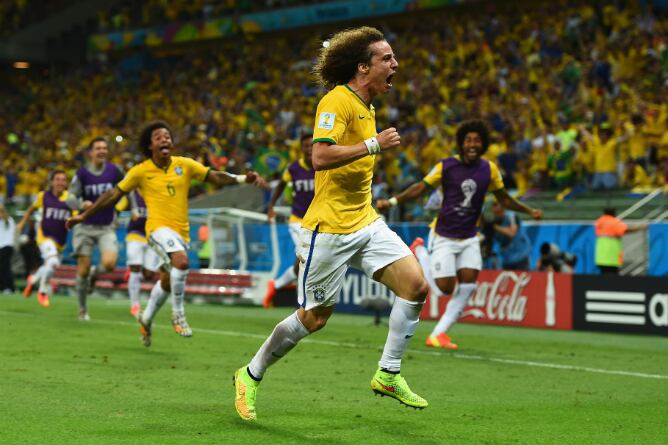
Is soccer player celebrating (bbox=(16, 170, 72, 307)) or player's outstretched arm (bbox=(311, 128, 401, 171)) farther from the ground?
player's outstretched arm (bbox=(311, 128, 401, 171))

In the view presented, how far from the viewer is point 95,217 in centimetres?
1631

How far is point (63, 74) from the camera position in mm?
50000

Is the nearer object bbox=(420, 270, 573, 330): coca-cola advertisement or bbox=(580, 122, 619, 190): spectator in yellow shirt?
bbox=(420, 270, 573, 330): coca-cola advertisement

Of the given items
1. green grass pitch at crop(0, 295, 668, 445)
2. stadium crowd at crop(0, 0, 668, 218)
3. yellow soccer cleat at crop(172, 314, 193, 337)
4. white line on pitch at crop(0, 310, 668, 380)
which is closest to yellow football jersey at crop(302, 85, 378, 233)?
green grass pitch at crop(0, 295, 668, 445)

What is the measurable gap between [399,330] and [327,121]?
1495 millimetres

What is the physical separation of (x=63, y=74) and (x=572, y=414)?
45025mm

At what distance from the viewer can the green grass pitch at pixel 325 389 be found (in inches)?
271

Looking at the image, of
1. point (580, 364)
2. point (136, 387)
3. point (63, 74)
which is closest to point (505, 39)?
point (580, 364)

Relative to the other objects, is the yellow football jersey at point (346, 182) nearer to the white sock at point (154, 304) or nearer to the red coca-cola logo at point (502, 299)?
the white sock at point (154, 304)

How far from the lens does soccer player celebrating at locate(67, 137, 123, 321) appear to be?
51.8 feet

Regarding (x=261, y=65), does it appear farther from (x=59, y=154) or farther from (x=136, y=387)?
(x=136, y=387)

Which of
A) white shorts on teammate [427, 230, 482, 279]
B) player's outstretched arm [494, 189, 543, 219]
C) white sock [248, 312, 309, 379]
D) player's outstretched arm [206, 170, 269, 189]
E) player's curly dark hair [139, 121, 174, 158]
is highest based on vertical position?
player's curly dark hair [139, 121, 174, 158]

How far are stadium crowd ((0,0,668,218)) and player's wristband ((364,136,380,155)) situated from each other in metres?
14.1

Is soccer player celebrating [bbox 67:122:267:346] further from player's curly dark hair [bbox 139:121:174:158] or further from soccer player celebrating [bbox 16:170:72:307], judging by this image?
soccer player celebrating [bbox 16:170:72:307]
